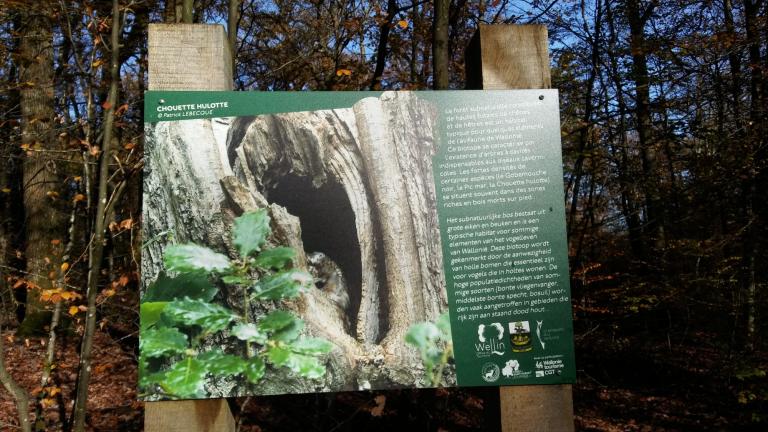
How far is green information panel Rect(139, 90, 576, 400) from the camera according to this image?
8.16 feet

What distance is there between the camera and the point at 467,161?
2.62 meters

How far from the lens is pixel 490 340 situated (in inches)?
102

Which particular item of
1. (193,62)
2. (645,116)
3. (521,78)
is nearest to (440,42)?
(521,78)

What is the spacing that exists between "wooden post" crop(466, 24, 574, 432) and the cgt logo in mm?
207

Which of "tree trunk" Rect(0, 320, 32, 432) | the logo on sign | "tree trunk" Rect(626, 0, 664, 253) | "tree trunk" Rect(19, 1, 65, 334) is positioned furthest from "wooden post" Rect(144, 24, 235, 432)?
"tree trunk" Rect(19, 1, 65, 334)

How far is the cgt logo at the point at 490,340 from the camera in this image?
101 inches

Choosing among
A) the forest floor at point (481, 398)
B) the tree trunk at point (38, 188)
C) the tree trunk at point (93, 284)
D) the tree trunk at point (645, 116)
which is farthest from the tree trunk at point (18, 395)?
the tree trunk at point (645, 116)

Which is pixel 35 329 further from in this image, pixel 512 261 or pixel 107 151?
pixel 512 261

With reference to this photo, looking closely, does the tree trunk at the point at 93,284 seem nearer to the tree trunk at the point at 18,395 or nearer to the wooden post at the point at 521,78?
the tree trunk at the point at 18,395

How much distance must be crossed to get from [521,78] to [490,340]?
1244 millimetres

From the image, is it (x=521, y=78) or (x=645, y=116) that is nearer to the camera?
(x=521, y=78)

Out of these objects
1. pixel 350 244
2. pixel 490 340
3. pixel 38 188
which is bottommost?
pixel 490 340

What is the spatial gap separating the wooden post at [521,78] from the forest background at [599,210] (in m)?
2.23

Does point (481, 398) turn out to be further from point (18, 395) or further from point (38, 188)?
point (38, 188)
